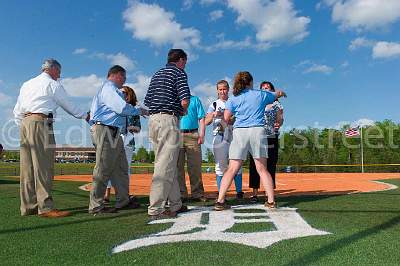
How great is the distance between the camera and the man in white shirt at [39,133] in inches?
207

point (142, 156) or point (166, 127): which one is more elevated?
point (166, 127)

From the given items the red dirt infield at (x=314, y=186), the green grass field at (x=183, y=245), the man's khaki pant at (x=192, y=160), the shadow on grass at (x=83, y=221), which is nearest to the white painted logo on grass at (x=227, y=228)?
the green grass field at (x=183, y=245)

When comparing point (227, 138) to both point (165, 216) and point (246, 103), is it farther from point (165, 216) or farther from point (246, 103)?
point (165, 216)

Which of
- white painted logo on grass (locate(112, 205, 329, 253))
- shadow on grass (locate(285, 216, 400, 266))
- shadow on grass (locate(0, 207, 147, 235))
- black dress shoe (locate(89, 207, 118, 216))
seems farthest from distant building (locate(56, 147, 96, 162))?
shadow on grass (locate(285, 216, 400, 266))

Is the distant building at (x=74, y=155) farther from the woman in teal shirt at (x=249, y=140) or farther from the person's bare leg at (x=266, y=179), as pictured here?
the person's bare leg at (x=266, y=179)

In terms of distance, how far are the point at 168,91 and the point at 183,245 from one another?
2.34 metres

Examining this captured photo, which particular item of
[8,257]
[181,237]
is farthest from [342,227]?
[8,257]

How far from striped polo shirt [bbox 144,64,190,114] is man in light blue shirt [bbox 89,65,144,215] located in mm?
331

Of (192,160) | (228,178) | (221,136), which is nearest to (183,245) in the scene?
(228,178)

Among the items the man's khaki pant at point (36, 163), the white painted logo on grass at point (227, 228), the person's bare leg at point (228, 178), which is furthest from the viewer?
the person's bare leg at point (228, 178)

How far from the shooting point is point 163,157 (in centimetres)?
502

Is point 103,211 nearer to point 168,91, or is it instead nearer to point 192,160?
point 168,91

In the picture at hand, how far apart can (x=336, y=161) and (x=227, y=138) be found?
66903 millimetres

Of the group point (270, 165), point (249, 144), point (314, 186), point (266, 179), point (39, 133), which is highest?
point (39, 133)
